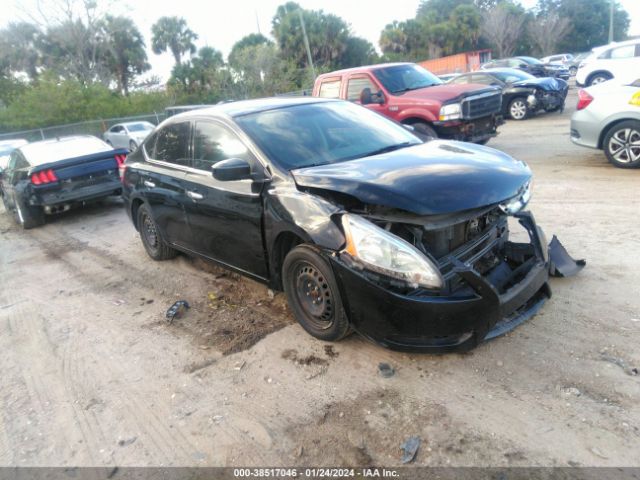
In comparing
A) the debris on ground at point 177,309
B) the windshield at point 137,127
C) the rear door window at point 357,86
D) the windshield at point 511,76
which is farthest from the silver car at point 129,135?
the debris on ground at point 177,309

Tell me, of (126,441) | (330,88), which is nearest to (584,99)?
(330,88)

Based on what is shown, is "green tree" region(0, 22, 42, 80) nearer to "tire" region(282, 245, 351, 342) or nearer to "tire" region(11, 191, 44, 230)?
"tire" region(11, 191, 44, 230)

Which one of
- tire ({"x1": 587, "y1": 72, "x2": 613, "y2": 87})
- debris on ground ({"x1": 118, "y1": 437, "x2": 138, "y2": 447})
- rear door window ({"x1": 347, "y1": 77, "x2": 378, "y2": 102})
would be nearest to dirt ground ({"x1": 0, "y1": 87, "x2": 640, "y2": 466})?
debris on ground ({"x1": 118, "y1": 437, "x2": 138, "y2": 447})

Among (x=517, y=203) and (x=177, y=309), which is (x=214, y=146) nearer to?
(x=177, y=309)

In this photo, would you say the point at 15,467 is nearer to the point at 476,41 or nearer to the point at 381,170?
the point at 381,170

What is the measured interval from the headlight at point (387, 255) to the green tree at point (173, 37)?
46937mm

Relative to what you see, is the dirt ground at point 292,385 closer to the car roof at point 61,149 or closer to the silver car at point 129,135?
the car roof at point 61,149

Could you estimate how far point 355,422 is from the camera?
2.83 m

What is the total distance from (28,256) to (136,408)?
16.6ft

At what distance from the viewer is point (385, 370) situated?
3264mm

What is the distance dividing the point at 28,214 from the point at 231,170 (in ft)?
22.3

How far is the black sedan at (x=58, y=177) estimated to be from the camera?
8297 mm

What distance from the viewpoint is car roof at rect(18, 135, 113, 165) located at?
868 cm

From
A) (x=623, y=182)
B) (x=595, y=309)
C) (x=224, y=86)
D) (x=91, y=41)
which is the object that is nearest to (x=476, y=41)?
(x=224, y=86)
